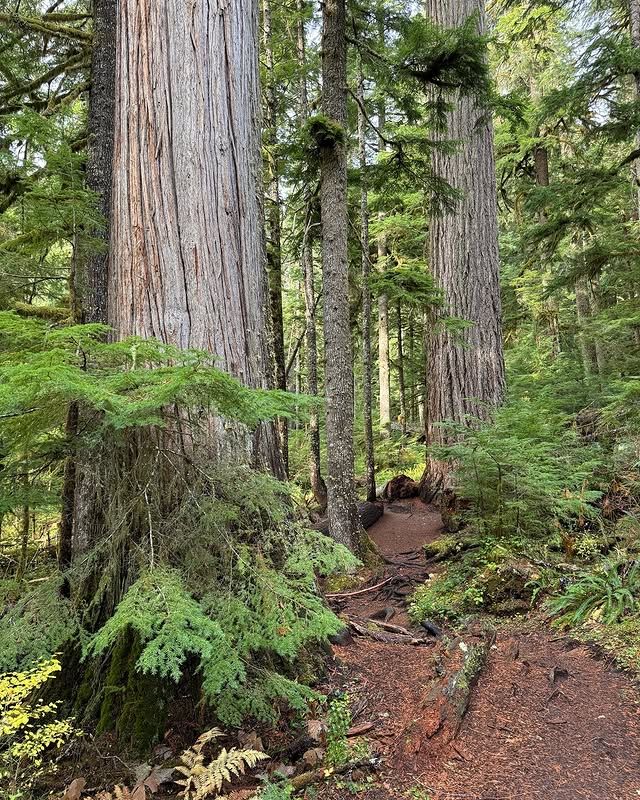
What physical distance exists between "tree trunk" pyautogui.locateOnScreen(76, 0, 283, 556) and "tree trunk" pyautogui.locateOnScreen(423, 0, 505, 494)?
16.6ft

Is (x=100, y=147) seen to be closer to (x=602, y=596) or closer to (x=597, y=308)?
(x=602, y=596)

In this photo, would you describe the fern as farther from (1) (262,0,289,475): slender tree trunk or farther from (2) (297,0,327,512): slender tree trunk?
(2) (297,0,327,512): slender tree trunk

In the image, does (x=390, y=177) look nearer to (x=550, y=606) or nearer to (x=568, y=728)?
(x=550, y=606)

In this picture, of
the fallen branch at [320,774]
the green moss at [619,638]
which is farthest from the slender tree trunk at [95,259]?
the green moss at [619,638]

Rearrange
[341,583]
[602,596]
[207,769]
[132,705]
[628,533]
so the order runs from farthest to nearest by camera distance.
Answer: [341,583]
[628,533]
[602,596]
[132,705]
[207,769]

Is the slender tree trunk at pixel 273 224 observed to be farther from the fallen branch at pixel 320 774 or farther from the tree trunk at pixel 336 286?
the fallen branch at pixel 320 774

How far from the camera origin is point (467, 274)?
7551 millimetres

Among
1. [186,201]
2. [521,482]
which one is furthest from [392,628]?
[186,201]

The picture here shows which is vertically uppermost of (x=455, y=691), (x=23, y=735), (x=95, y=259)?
(x=95, y=259)

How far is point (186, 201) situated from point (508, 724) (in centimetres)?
339

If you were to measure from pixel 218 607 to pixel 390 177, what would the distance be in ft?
20.8

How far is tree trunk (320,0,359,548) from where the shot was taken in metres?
6.07

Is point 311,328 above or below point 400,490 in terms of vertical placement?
above

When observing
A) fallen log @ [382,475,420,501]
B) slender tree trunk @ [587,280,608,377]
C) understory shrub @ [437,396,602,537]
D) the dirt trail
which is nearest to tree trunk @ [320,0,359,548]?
understory shrub @ [437,396,602,537]
